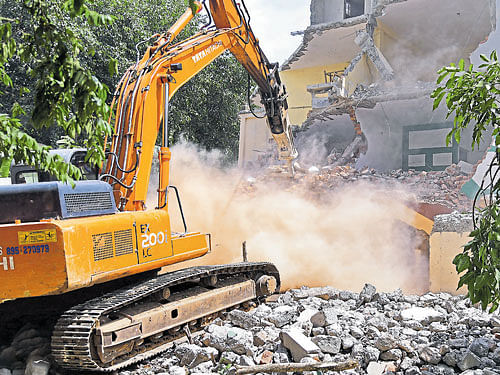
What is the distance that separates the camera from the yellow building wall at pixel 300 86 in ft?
73.3

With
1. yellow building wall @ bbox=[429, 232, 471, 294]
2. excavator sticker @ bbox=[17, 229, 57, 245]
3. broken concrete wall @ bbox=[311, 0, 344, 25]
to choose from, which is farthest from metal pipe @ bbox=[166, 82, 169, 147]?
broken concrete wall @ bbox=[311, 0, 344, 25]

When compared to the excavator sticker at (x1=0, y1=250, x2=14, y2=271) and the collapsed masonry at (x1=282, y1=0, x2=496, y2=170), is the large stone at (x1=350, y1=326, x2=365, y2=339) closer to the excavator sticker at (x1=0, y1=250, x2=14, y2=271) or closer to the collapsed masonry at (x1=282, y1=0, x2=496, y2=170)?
the excavator sticker at (x1=0, y1=250, x2=14, y2=271)

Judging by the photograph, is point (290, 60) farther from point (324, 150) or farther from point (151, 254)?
point (151, 254)

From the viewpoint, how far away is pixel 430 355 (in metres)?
4.85

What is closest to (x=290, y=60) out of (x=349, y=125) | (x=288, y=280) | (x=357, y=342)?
(x=349, y=125)

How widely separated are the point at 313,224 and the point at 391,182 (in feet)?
11.7

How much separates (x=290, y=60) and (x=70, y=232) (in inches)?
720

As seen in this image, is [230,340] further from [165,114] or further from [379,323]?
[165,114]

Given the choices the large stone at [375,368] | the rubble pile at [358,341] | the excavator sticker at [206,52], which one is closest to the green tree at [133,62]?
the excavator sticker at [206,52]

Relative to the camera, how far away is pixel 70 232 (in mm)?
4582

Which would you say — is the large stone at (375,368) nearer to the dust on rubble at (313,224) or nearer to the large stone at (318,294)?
the large stone at (318,294)

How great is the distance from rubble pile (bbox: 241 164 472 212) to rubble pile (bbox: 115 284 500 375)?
569 cm

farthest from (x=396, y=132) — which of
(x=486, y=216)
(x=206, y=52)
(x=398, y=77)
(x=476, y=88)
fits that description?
(x=476, y=88)

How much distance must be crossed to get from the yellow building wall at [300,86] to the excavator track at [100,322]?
54.8ft
